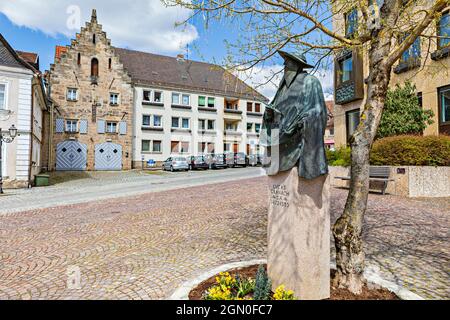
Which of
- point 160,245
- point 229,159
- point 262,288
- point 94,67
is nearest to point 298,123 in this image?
point 262,288

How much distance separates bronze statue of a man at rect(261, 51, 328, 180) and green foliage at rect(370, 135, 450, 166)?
990 centimetres

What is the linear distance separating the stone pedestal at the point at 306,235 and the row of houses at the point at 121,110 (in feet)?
78.5

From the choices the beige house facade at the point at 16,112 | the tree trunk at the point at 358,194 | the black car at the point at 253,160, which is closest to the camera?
the tree trunk at the point at 358,194

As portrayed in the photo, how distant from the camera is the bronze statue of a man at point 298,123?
10.1 ft

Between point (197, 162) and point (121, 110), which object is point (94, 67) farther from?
point (197, 162)

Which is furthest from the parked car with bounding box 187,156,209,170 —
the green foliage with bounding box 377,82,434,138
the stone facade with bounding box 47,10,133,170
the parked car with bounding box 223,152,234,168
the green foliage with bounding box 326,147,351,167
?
the green foliage with bounding box 377,82,434,138

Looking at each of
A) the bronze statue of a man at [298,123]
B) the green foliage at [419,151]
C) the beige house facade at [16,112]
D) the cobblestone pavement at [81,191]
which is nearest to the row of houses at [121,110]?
the beige house facade at [16,112]

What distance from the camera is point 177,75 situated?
40562 millimetres

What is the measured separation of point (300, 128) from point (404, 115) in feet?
45.9

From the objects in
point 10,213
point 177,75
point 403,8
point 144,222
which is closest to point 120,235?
point 144,222

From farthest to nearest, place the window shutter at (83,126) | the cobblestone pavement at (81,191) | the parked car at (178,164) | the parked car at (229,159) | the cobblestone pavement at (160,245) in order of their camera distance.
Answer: the parked car at (229,159)
the window shutter at (83,126)
the parked car at (178,164)
the cobblestone pavement at (81,191)
the cobblestone pavement at (160,245)

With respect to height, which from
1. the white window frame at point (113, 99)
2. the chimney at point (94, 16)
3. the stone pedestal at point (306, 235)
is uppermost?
the chimney at point (94, 16)

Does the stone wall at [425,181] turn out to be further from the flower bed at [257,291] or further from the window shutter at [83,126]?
the window shutter at [83,126]

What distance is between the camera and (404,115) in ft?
47.6
